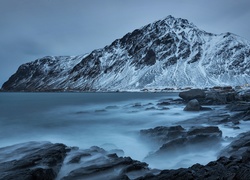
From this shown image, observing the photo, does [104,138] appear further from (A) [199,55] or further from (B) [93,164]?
(A) [199,55]

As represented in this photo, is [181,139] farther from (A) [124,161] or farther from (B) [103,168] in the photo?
(B) [103,168]

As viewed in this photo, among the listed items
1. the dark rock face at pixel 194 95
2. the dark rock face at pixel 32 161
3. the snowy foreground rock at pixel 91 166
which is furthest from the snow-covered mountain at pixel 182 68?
the dark rock face at pixel 32 161

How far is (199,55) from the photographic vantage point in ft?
598

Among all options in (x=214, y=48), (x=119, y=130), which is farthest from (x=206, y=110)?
(x=214, y=48)

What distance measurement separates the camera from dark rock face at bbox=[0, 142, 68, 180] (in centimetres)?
777

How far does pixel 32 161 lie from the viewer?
9336 millimetres

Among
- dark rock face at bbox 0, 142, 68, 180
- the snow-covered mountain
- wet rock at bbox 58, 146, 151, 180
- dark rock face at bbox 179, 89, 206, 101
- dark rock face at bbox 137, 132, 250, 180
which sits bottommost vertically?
wet rock at bbox 58, 146, 151, 180

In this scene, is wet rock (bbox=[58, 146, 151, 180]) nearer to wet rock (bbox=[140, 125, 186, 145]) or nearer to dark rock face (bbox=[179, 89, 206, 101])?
wet rock (bbox=[140, 125, 186, 145])

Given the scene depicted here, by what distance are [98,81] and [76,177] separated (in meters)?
183

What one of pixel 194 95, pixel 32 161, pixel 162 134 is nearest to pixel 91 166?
pixel 32 161

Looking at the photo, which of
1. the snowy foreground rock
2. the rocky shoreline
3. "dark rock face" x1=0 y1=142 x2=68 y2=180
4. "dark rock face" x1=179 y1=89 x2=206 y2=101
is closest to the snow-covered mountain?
"dark rock face" x1=179 y1=89 x2=206 y2=101

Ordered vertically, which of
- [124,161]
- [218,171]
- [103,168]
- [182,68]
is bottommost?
[103,168]

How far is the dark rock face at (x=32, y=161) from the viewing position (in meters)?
7.77

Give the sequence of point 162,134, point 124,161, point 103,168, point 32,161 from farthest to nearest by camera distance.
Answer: point 162,134
point 124,161
point 32,161
point 103,168
